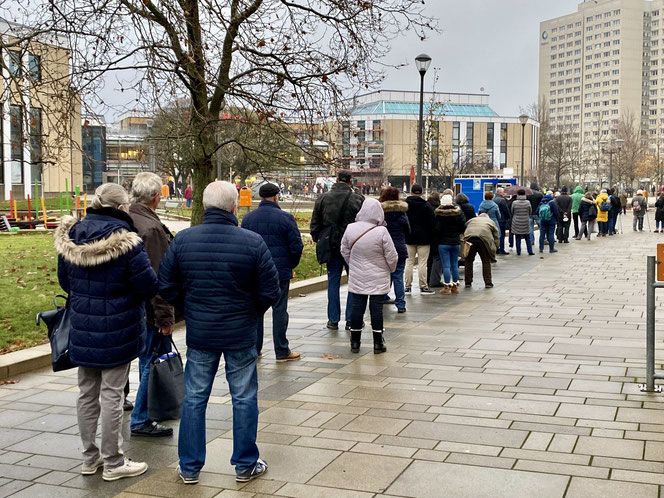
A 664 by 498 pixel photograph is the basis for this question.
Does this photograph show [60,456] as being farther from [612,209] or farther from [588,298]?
[612,209]

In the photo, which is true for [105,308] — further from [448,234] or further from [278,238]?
[448,234]

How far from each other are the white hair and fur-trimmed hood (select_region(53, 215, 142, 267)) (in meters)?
0.51

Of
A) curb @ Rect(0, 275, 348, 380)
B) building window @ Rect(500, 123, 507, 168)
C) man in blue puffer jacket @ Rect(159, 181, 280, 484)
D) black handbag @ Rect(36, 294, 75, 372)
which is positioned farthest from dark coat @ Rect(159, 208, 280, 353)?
building window @ Rect(500, 123, 507, 168)

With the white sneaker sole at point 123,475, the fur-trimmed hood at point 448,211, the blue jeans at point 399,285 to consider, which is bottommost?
the white sneaker sole at point 123,475

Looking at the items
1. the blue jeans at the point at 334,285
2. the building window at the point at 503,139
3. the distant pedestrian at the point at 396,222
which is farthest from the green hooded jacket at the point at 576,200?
the building window at the point at 503,139

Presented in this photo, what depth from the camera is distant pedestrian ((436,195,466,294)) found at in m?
13.4

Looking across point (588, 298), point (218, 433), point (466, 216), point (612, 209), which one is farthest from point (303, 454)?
point (612, 209)

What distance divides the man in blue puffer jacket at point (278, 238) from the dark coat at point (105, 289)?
3305 mm

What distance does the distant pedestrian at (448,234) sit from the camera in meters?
13.4

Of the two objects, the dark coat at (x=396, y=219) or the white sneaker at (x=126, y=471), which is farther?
the dark coat at (x=396, y=219)

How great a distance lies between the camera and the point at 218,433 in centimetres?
580

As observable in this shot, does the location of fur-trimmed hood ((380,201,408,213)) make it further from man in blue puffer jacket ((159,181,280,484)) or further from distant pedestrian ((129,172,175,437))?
man in blue puffer jacket ((159,181,280,484))

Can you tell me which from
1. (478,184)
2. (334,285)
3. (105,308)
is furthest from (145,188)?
(478,184)

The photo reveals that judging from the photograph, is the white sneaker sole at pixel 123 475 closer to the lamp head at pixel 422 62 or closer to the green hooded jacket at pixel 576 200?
the lamp head at pixel 422 62
